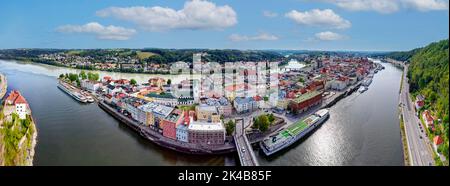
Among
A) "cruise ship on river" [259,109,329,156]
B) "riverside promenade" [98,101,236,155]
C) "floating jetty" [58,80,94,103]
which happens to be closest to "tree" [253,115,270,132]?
"cruise ship on river" [259,109,329,156]

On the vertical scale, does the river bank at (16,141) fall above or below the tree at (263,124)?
below

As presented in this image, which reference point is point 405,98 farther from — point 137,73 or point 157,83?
point 137,73

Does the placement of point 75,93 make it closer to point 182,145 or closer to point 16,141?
point 16,141

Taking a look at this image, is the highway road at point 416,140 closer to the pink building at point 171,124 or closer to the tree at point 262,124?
the tree at point 262,124

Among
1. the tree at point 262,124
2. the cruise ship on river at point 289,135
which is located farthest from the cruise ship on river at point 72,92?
the cruise ship on river at point 289,135

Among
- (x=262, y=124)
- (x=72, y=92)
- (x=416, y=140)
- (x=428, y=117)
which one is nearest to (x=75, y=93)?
(x=72, y=92)
